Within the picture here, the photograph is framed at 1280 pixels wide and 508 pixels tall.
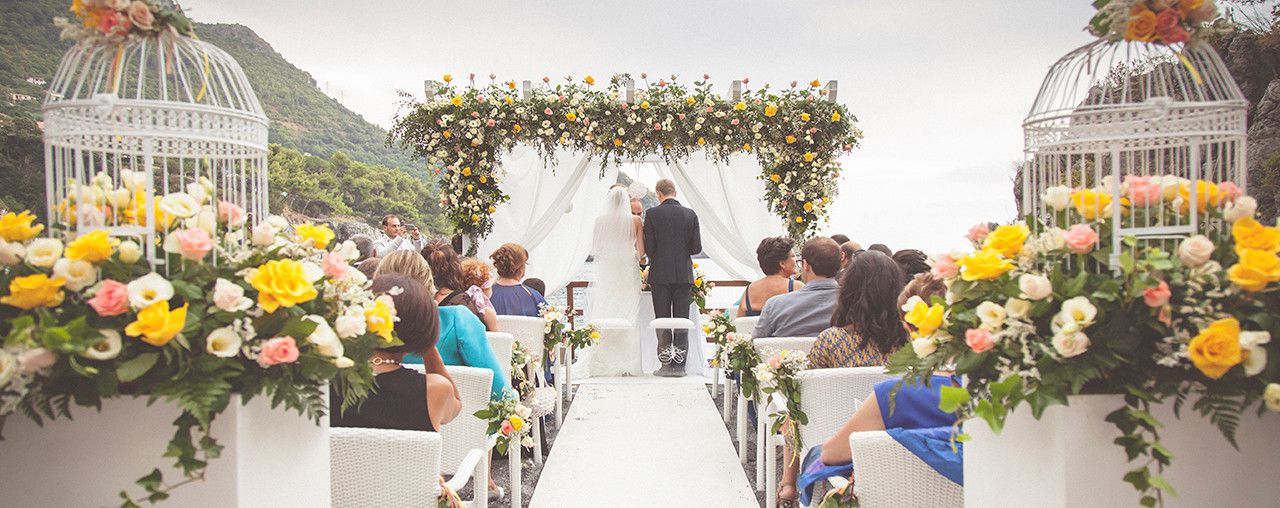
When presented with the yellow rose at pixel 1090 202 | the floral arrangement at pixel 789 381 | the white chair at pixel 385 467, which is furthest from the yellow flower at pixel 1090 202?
the white chair at pixel 385 467

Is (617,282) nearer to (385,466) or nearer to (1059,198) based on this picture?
(385,466)

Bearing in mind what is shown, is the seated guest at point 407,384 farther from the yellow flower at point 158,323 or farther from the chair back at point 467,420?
the yellow flower at point 158,323

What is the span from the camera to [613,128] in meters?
6.70

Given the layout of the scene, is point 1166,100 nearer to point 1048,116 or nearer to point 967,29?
point 1048,116

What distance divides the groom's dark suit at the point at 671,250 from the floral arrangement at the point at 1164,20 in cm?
496

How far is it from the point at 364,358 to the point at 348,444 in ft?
1.23

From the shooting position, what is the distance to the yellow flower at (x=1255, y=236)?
1.44 metres

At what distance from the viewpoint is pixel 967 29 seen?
5.89 metres

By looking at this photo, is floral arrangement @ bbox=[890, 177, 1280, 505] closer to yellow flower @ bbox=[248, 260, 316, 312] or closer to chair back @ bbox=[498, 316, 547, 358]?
yellow flower @ bbox=[248, 260, 316, 312]

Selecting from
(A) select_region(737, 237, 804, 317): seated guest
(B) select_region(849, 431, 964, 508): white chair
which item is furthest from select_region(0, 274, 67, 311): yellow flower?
(A) select_region(737, 237, 804, 317): seated guest

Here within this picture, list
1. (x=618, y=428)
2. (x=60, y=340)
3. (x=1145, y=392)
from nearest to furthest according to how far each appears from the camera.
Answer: (x=60, y=340) → (x=1145, y=392) → (x=618, y=428)

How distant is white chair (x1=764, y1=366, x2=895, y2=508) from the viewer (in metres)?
2.88

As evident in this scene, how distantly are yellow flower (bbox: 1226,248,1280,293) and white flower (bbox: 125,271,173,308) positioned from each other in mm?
1810

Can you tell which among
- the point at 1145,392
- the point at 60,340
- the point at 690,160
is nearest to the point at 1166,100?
the point at 1145,392
